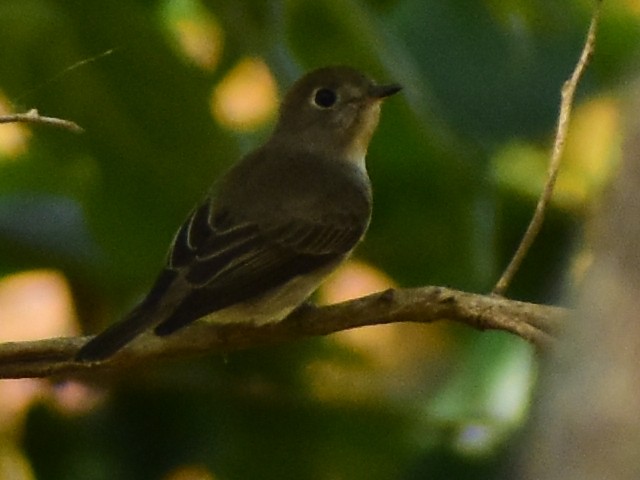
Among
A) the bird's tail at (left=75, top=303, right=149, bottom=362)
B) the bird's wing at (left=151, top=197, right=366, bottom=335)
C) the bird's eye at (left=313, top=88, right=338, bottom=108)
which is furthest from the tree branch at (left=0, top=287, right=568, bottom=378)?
the bird's eye at (left=313, top=88, right=338, bottom=108)

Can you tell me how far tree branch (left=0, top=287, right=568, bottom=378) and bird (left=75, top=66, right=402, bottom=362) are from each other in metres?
0.03

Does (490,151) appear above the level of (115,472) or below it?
above

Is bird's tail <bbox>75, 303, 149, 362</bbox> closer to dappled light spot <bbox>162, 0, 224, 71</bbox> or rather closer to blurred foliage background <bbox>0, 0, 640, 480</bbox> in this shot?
blurred foliage background <bbox>0, 0, 640, 480</bbox>

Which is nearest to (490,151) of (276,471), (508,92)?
(508,92)

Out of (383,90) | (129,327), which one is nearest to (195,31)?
(383,90)

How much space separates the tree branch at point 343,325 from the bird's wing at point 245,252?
0.15m

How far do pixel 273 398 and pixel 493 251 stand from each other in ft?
1.74

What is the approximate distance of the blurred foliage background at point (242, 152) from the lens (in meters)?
2.03

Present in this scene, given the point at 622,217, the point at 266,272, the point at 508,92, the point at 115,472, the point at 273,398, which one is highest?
the point at 508,92

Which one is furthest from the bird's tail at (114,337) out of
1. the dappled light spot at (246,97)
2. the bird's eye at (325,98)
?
the bird's eye at (325,98)

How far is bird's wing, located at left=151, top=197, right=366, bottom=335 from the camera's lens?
2027 millimetres

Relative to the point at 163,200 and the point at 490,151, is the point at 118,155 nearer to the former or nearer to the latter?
the point at 163,200

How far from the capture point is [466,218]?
210cm

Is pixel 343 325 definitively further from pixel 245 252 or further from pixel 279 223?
pixel 279 223
